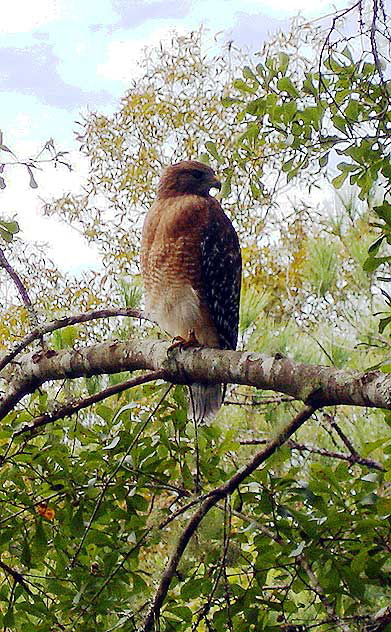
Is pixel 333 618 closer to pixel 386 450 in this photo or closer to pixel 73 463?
pixel 386 450

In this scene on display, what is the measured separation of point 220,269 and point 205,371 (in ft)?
1.97

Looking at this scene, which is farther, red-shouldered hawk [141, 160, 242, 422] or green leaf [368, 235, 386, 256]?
red-shouldered hawk [141, 160, 242, 422]

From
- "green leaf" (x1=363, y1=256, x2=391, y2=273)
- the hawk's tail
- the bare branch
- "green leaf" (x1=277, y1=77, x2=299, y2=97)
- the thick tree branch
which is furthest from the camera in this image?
the hawk's tail

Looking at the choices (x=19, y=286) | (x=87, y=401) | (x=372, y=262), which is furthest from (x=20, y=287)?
(x=372, y=262)

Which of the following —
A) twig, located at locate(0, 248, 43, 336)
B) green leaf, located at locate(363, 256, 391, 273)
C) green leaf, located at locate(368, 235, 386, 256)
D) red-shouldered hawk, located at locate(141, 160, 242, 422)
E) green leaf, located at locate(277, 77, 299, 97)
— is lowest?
green leaf, located at locate(363, 256, 391, 273)

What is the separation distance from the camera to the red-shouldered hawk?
5.81 feet

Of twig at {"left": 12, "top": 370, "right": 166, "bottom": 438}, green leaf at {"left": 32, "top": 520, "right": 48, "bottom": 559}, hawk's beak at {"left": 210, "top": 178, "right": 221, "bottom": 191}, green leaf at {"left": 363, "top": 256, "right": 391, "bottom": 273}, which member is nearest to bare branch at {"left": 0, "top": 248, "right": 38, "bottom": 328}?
twig at {"left": 12, "top": 370, "right": 166, "bottom": 438}

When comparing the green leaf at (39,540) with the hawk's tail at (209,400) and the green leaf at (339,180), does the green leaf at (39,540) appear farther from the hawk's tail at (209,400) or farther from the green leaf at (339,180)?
the green leaf at (339,180)

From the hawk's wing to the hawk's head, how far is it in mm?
90

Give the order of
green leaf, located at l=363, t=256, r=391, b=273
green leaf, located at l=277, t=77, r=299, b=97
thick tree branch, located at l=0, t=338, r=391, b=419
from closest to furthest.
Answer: thick tree branch, located at l=0, t=338, r=391, b=419 < green leaf, located at l=363, t=256, r=391, b=273 < green leaf, located at l=277, t=77, r=299, b=97

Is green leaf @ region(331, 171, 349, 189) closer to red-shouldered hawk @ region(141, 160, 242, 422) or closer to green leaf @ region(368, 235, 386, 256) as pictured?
green leaf @ region(368, 235, 386, 256)

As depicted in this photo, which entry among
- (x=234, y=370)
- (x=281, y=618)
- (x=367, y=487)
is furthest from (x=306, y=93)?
(x=281, y=618)

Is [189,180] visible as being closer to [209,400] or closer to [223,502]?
[209,400]

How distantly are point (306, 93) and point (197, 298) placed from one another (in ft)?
2.05
